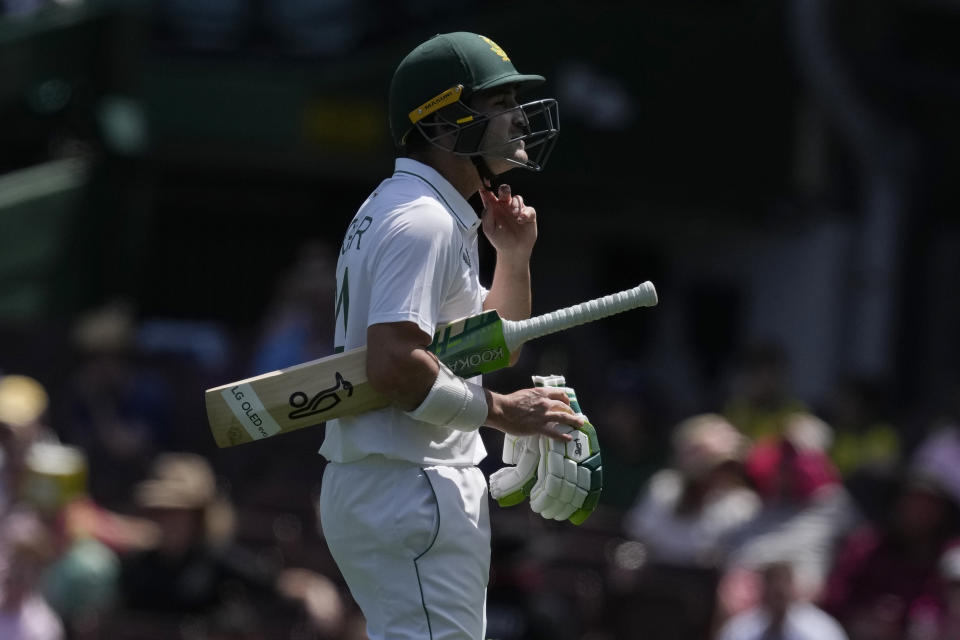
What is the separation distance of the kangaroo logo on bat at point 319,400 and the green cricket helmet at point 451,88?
66 centimetres

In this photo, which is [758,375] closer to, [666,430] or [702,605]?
[666,430]

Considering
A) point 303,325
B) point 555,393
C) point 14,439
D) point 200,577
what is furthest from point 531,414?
point 303,325

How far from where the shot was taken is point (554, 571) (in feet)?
28.3

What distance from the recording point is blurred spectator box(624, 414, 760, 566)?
8.66m

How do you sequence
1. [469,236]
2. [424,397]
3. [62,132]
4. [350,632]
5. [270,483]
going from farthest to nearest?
1. [62,132]
2. [270,483]
3. [350,632]
4. [469,236]
5. [424,397]

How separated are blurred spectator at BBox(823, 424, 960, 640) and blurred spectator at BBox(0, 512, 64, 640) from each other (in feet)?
11.7

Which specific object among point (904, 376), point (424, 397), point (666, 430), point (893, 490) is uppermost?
point (424, 397)

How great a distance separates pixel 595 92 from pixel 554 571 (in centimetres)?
548

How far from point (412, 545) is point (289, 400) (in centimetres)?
46

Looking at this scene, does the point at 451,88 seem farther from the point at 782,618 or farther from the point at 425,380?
the point at 782,618

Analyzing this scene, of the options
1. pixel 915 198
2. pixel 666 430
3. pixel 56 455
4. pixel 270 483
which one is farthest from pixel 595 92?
pixel 56 455

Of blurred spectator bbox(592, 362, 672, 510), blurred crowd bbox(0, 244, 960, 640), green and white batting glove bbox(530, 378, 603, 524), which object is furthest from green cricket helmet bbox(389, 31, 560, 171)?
blurred spectator bbox(592, 362, 672, 510)

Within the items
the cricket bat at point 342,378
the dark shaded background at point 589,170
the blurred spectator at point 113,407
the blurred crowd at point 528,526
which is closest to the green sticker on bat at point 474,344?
the cricket bat at point 342,378

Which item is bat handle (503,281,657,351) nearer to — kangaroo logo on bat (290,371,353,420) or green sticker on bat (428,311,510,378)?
green sticker on bat (428,311,510,378)
